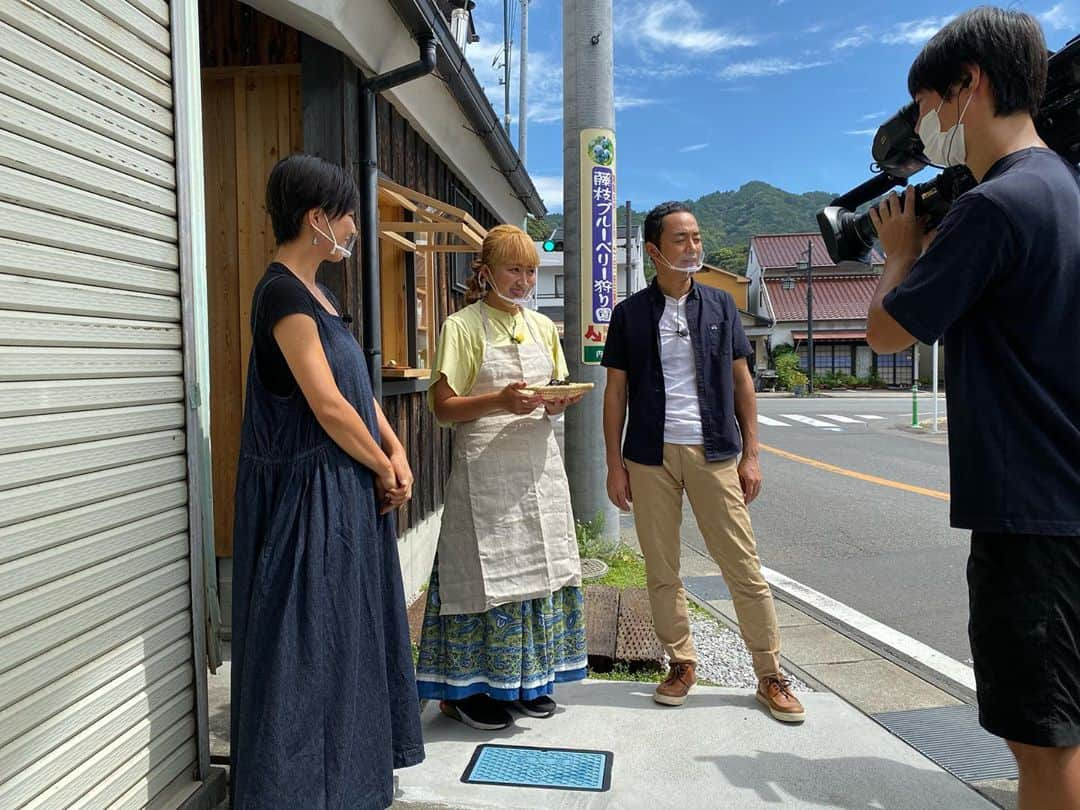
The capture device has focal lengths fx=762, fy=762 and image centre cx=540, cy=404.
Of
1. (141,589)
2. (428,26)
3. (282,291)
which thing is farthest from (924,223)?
(428,26)

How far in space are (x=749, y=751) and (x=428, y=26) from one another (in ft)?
12.5

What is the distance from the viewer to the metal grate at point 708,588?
5316 mm

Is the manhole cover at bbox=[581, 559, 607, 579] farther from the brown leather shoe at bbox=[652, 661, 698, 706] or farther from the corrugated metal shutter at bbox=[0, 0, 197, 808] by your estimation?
the corrugated metal shutter at bbox=[0, 0, 197, 808]

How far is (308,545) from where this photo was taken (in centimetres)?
213

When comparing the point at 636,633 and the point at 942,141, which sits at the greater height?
the point at 942,141

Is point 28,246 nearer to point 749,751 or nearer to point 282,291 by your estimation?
point 282,291

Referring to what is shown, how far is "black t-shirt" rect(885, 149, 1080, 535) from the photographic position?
1.74 metres

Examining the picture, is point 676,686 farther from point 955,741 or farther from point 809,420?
point 809,420

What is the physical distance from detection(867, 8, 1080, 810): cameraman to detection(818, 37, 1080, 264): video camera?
107 millimetres

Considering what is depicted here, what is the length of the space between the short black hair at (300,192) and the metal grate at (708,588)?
3.95m

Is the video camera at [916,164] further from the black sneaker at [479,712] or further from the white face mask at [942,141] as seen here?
the black sneaker at [479,712]

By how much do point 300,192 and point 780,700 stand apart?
2.69 m

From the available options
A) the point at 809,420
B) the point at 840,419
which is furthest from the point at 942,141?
the point at 840,419

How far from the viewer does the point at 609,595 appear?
4.77 meters
